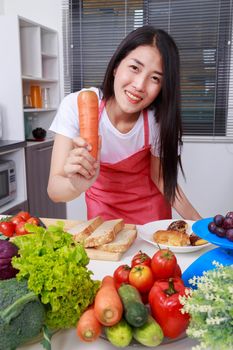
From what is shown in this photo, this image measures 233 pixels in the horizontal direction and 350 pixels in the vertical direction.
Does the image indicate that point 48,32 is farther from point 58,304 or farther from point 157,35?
point 58,304

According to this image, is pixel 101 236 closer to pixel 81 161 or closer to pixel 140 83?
pixel 81 161

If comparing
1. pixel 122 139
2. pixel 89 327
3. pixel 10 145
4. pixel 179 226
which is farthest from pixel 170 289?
pixel 10 145

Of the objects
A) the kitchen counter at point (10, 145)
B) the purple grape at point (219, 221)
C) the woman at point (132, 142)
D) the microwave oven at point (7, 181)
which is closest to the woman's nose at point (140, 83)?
the woman at point (132, 142)

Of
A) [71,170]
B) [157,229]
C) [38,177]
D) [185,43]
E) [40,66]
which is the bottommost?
[38,177]

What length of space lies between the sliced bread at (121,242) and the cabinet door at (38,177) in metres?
1.60

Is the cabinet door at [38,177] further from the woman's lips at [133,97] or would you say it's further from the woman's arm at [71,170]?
the woman's lips at [133,97]

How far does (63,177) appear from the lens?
1194 millimetres

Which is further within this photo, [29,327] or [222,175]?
[222,175]

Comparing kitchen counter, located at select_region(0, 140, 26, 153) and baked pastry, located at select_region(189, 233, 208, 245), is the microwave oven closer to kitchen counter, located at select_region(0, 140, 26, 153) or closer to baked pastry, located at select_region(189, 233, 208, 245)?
kitchen counter, located at select_region(0, 140, 26, 153)

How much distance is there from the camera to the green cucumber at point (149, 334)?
1.82 ft

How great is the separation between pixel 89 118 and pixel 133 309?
61cm

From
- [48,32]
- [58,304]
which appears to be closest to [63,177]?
[58,304]

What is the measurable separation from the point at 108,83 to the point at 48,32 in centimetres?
196

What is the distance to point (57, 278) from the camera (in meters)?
0.57
